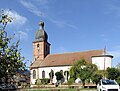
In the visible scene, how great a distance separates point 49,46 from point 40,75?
46.3ft

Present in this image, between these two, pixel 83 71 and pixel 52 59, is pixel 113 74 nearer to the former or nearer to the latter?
pixel 83 71

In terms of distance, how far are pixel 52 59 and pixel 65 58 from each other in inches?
201

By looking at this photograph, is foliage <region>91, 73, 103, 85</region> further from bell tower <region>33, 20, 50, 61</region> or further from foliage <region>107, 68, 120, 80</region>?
bell tower <region>33, 20, 50, 61</region>

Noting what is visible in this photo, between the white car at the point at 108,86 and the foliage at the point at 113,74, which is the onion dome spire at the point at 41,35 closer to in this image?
the foliage at the point at 113,74

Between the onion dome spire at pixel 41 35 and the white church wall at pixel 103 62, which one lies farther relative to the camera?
the onion dome spire at pixel 41 35

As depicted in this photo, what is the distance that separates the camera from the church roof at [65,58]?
81.2m

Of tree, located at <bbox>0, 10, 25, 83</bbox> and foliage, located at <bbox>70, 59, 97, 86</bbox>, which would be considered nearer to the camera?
tree, located at <bbox>0, 10, 25, 83</bbox>

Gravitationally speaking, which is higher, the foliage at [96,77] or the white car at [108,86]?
the white car at [108,86]

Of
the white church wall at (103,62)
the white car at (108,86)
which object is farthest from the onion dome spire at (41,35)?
the white car at (108,86)

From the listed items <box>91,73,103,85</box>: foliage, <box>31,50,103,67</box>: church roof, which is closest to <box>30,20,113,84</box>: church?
<box>31,50,103,67</box>: church roof

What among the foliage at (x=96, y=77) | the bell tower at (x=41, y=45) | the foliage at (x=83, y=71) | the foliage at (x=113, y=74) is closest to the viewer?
the foliage at (x=83, y=71)

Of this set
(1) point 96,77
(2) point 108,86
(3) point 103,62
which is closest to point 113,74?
(1) point 96,77

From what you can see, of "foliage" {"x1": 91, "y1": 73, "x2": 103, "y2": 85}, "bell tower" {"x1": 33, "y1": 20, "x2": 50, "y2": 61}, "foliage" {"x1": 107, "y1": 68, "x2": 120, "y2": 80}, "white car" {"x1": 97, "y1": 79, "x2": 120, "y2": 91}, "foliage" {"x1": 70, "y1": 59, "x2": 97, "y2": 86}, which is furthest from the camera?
"bell tower" {"x1": 33, "y1": 20, "x2": 50, "y2": 61}

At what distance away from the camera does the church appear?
73.7 metres
